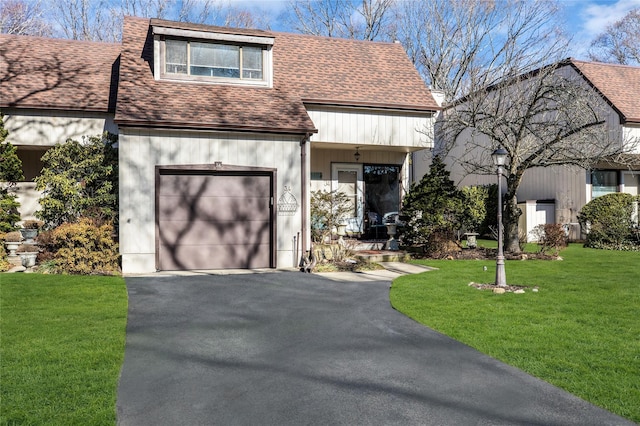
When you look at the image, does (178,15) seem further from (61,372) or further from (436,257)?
(61,372)

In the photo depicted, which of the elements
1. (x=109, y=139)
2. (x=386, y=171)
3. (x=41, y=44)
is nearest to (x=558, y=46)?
(x=386, y=171)

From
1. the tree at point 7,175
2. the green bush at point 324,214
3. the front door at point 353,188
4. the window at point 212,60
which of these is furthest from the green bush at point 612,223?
the tree at point 7,175

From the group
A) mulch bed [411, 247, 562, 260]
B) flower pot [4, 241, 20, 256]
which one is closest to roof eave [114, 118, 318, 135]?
flower pot [4, 241, 20, 256]

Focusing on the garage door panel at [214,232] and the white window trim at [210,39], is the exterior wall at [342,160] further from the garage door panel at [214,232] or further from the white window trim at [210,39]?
the garage door panel at [214,232]

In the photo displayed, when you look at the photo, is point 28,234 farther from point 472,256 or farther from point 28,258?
point 472,256

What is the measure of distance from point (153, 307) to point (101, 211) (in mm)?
5417

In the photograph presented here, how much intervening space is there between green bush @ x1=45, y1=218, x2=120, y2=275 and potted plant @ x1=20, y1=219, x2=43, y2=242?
4.90ft

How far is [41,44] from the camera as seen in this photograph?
17547 mm

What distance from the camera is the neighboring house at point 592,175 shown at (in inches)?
774

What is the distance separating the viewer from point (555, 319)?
7684mm

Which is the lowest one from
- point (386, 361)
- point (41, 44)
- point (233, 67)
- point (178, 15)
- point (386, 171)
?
point (386, 361)

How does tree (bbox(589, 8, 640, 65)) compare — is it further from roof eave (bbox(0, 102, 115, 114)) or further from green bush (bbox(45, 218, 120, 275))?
green bush (bbox(45, 218, 120, 275))

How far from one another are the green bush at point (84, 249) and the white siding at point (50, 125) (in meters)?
4.13

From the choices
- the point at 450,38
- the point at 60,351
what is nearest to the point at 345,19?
the point at 450,38
